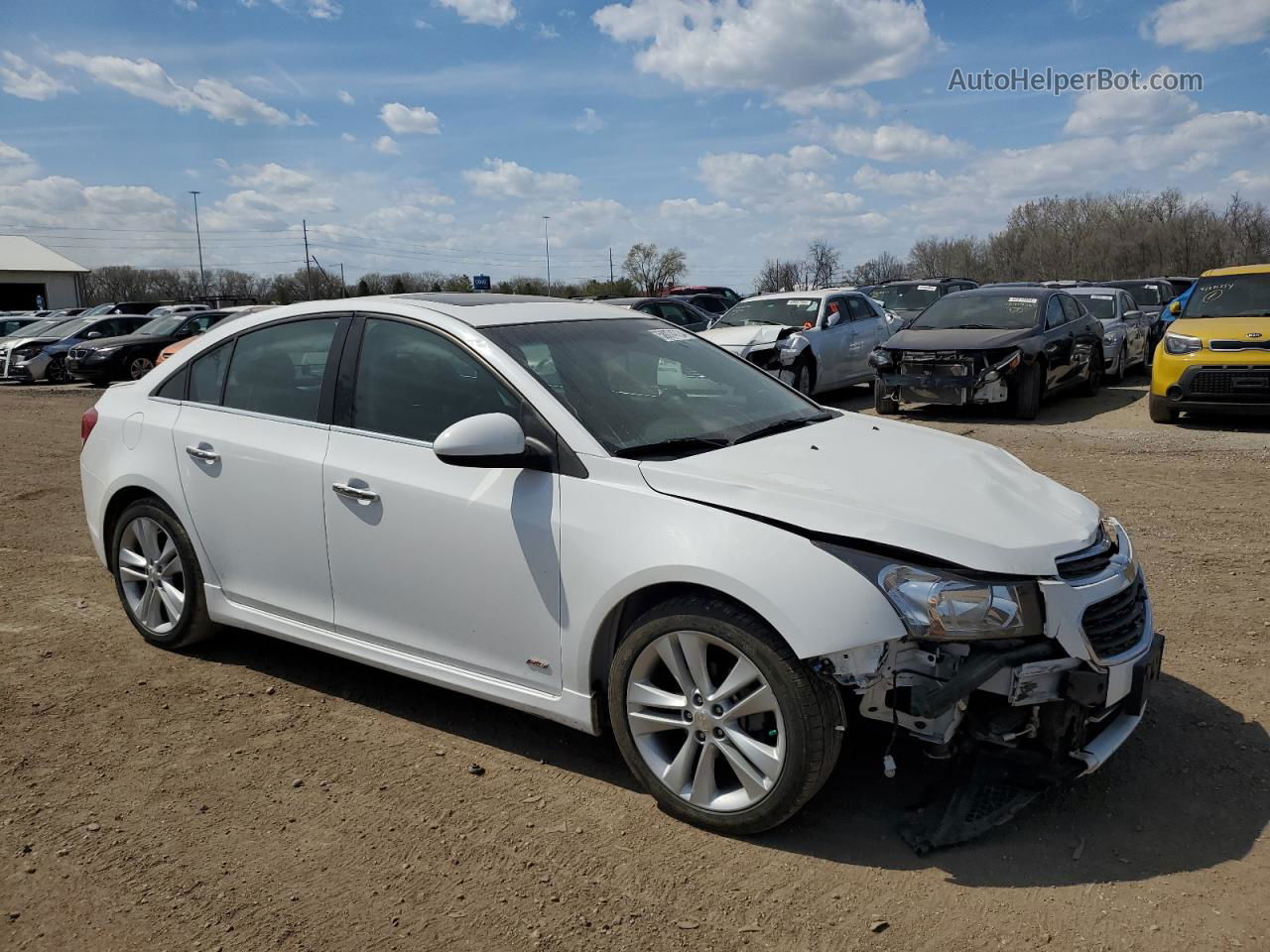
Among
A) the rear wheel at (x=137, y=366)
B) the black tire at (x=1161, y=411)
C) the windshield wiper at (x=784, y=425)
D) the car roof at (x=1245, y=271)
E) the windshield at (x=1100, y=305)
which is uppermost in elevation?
the car roof at (x=1245, y=271)

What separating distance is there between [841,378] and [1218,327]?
4942mm

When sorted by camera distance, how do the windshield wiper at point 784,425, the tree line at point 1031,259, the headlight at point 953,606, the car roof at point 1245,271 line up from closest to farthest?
the headlight at point 953,606 → the windshield wiper at point 784,425 → the car roof at point 1245,271 → the tree line at point 1031,259

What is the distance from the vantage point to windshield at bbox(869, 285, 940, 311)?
22469 millimetres

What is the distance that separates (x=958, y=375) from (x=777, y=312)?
3460 millimetres

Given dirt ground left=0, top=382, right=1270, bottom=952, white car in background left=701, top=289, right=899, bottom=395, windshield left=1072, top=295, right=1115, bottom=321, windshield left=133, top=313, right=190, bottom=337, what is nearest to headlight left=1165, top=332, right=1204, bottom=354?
white car in background left=701, top=289, right=899, bottom=395

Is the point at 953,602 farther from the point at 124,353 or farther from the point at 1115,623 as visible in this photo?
the point at 124,353

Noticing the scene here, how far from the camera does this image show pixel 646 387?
3826mm

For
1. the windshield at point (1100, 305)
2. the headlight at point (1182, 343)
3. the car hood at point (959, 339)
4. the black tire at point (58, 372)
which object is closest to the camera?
the headlight at point (1182, 343)

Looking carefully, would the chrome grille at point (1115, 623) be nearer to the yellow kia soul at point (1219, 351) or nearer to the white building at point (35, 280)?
the yellow kia soul at point (1219, 351)

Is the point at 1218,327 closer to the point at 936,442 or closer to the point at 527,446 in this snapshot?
the point at 936,442

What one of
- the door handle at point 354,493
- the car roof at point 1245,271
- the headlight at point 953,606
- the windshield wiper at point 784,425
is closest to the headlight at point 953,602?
the headlight at point 953,606

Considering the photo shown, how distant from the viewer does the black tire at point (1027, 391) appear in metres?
12.1

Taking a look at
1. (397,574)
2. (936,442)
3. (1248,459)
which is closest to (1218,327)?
(1248,459)

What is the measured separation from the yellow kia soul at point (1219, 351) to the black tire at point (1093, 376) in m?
2.19
